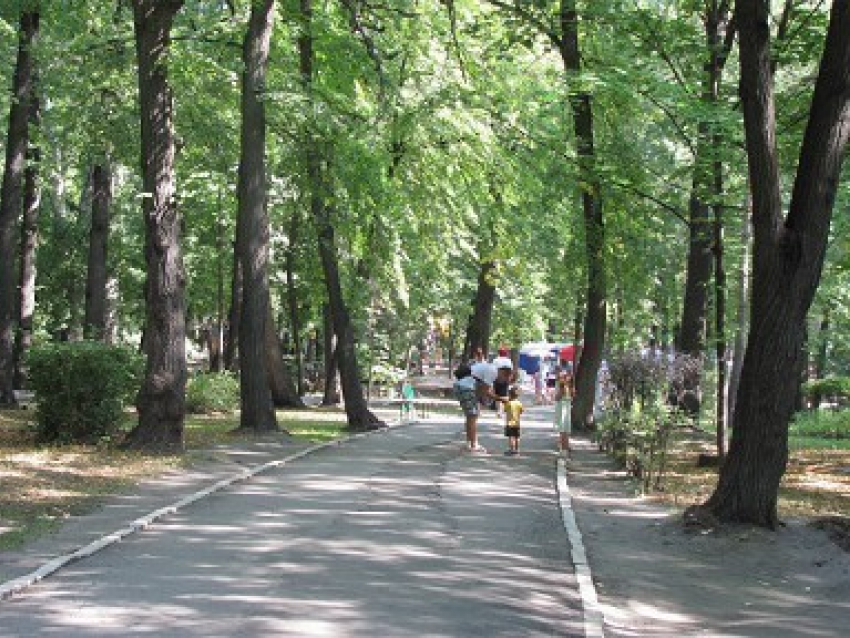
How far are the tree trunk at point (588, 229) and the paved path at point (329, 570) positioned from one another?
705cm

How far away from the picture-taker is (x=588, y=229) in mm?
20078

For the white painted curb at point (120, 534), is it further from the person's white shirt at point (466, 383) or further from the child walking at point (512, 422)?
the child walking at point (512, 422)

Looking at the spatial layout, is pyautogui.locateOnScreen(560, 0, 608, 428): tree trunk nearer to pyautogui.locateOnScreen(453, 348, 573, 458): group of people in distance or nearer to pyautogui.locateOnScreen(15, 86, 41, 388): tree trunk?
pyautogui.locateOnScreen(453, 348, 573, 458): group of people in distance

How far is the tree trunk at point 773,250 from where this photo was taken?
9508 mm

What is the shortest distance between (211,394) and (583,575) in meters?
18.4

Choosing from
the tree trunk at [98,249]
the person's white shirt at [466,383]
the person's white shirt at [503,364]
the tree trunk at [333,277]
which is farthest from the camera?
the tree trunk at [98,249]

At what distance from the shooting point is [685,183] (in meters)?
23.4

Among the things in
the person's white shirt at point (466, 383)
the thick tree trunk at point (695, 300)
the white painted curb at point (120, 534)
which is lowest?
the white painted curb at point (120, 534)

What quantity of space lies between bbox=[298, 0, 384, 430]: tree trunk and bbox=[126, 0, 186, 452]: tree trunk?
4.48 m

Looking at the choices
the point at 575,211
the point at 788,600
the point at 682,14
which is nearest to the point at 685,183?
the point at 575,211

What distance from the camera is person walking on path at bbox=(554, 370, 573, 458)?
18.0 meters

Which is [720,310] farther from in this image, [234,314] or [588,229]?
[234,314]

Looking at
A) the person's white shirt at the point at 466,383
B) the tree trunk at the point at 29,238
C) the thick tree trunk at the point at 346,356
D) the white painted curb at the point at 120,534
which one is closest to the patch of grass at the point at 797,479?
the person's white shirt at the point at 466,383

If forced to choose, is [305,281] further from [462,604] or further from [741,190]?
[462,604]
